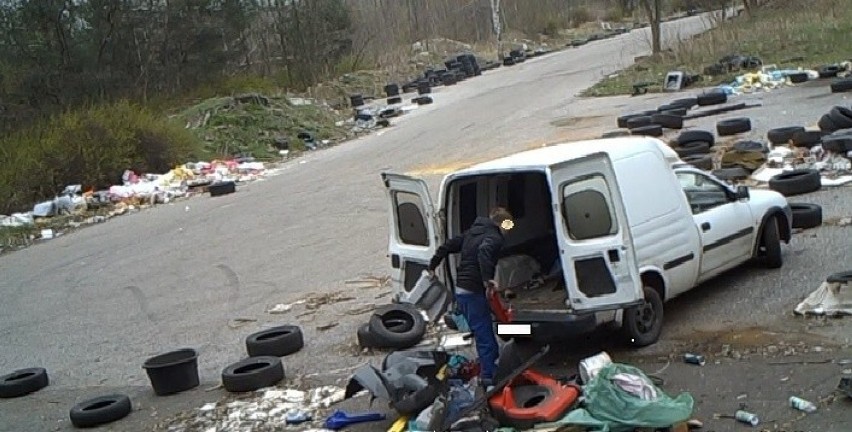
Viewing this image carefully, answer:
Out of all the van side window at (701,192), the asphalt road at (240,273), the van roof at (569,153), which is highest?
the van roof at (569,153)

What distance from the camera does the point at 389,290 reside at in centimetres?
1216

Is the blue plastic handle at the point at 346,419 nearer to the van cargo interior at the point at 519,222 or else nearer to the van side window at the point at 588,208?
the van cargo interior at the point at 519,222

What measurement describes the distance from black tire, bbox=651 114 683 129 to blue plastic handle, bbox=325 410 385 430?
47.6ft

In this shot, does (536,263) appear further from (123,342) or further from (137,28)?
(137,28)

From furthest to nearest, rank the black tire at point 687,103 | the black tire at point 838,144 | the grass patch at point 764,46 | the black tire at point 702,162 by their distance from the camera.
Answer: the grass patch at point 764,46 < the black tire at point 687,103 < the black tire at point 702,162 < the black tire at point 838,144

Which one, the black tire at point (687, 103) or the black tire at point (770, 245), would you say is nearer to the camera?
the black tire at point (770, 245)

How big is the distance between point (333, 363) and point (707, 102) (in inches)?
668

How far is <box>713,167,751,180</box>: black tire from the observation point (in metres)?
15.1

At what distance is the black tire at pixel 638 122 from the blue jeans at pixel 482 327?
1400 centimetres

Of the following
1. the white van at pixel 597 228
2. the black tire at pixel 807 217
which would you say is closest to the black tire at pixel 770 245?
the white van at pixel 597 228

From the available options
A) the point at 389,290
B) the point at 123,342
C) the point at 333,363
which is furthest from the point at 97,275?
the point at 333,363

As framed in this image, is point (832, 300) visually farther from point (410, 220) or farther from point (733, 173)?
point (733, 173)

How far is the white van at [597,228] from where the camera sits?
26.7 ft

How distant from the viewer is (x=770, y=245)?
10211 mm
